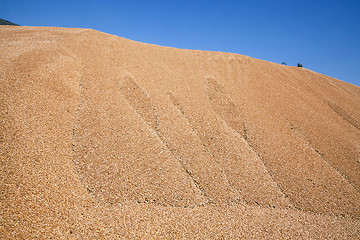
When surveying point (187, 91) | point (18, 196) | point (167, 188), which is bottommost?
point (18, 196)

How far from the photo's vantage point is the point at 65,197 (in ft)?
10.1

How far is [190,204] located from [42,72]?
16.1ft

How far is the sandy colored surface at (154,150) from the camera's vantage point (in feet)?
10.2

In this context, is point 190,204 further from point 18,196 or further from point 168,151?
point 18,196

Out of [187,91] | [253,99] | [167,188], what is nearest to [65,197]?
[167,188]

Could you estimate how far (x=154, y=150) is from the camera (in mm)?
4367

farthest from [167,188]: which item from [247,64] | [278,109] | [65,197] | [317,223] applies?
[247,64]

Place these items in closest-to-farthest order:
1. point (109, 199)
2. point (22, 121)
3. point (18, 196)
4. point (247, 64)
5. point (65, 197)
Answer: point (18, 196), point (65, 197), point (109, 199), point (22, 121), point (247, 64)

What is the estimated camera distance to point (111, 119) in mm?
4707

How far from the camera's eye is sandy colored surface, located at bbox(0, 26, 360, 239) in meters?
3.10

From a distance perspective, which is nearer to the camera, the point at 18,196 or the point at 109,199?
the point at 18,196

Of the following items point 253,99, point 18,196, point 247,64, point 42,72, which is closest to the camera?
point 18,196

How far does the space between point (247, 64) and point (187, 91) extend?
4017 millimetres

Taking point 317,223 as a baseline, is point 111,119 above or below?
above
